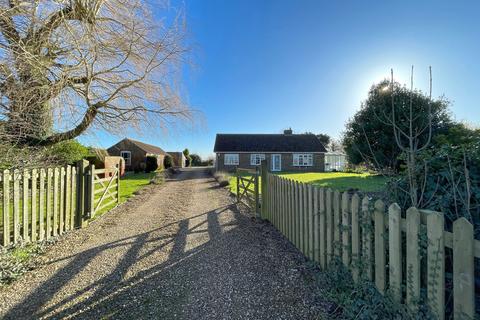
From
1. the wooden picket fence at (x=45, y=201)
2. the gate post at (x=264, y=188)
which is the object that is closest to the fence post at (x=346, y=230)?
the gate post at (x=264, y=188)

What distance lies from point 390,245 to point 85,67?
18.3 feet

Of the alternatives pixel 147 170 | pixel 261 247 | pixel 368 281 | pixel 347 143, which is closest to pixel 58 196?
pixel 261 247

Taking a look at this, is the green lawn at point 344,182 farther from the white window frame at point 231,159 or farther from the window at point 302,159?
the window at point 302,159

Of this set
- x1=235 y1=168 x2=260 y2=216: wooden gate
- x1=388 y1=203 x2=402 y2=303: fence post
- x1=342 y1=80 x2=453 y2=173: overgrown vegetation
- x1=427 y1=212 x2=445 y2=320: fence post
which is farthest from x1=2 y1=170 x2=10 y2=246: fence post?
x1=342 y1=80 x2=453 y2=173: overgrown vegetation

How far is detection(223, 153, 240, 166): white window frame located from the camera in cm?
3003

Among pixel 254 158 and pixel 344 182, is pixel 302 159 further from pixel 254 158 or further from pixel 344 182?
pixel 344 182

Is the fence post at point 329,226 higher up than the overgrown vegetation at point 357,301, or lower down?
higher up

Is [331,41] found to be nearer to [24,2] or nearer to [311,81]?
[311,81]

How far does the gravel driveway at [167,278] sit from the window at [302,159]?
26323 millimetres

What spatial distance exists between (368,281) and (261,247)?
2.25m

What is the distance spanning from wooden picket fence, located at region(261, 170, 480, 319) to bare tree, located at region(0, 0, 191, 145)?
396 cm

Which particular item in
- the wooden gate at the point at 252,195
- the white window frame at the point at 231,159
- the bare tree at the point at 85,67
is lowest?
the wooden gate at the point at 252,195

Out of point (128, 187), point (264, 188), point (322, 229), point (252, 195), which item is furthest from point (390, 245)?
point (128, 187)

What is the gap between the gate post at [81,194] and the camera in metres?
5.94
